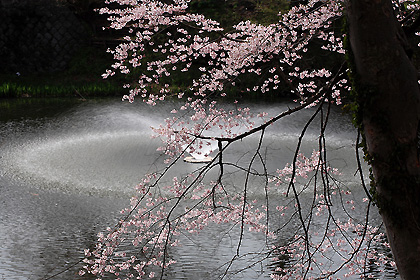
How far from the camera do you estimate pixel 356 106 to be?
8.31 feet

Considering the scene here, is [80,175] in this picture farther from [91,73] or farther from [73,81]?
[91,73]

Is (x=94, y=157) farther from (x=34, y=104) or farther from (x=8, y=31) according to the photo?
(x=8, y=31)

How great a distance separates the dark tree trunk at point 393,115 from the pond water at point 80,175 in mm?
974

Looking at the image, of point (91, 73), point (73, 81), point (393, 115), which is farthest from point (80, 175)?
point (91, 73)

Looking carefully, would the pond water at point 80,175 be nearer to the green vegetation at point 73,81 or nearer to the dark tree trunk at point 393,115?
the dark tree trunk at point 393,115

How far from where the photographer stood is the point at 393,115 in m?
2.38

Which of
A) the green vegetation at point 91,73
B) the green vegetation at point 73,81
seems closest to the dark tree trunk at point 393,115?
the green vegetation at point 91,73

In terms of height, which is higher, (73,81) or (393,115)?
Result: (73,81)

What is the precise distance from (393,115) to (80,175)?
221 inches

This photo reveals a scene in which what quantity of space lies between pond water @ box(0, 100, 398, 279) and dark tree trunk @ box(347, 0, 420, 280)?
0.97 meters

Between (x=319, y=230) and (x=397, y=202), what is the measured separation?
9.86 ft

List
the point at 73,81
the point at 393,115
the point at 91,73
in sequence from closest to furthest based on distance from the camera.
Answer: the point at 393,115, the point at 73,81, the point at 91,73

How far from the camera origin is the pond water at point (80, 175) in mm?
4750

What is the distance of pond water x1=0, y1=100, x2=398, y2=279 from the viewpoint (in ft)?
15.6
